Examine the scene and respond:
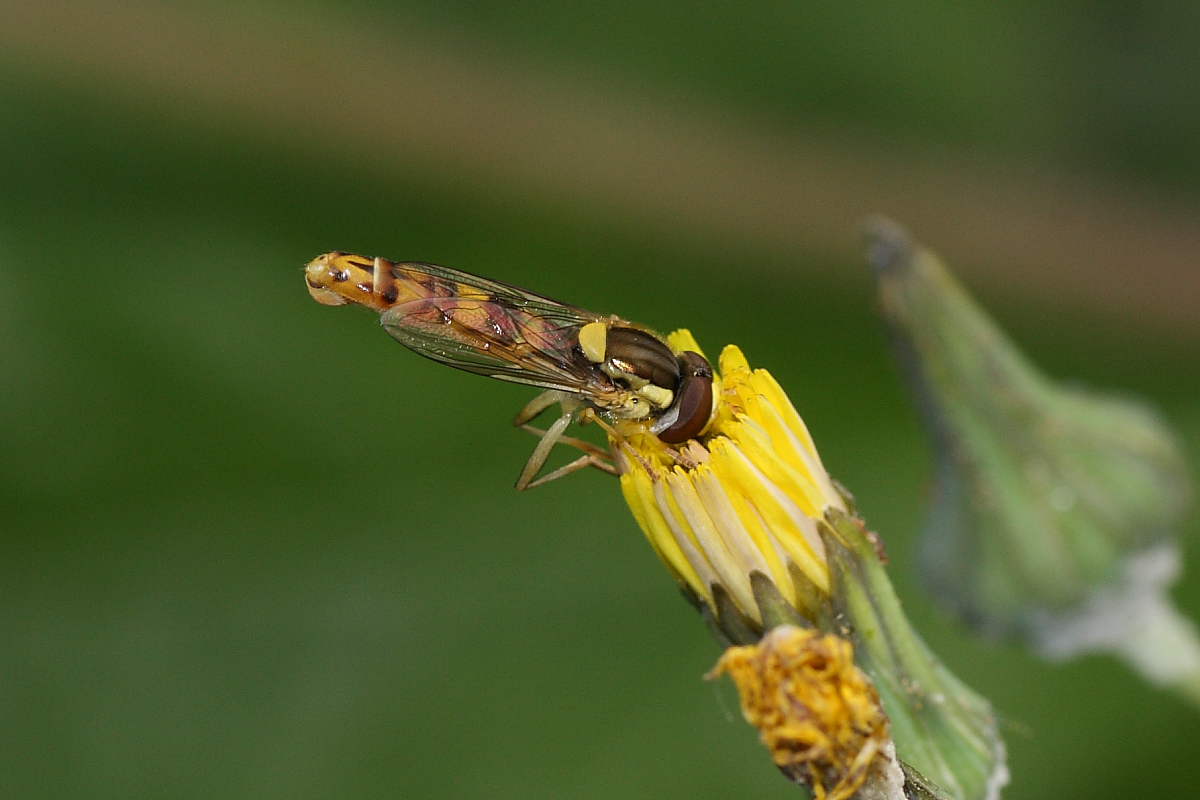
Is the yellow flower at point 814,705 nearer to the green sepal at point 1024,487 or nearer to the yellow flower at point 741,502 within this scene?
the yellow flower at point 741,502

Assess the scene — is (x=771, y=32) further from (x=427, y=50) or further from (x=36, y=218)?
(x=36, y=218)

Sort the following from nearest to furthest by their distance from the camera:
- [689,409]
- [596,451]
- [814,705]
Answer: [814,705]
[689,409]
[596,451]

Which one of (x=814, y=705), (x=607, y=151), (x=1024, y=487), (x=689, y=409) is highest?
(x=607, y=151)

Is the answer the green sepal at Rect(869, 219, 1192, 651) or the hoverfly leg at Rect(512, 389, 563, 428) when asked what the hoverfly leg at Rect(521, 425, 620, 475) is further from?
the green sepal at Rect(869, 219, 1192, 651)

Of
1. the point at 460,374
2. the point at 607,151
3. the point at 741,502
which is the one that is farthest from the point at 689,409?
the point at 607,151

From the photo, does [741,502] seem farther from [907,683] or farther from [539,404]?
[539,404]

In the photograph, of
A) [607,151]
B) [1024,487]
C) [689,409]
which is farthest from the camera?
[607,151]

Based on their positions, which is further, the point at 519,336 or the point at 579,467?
the point at 519,336

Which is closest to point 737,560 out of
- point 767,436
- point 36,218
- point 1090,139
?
point 767,436
